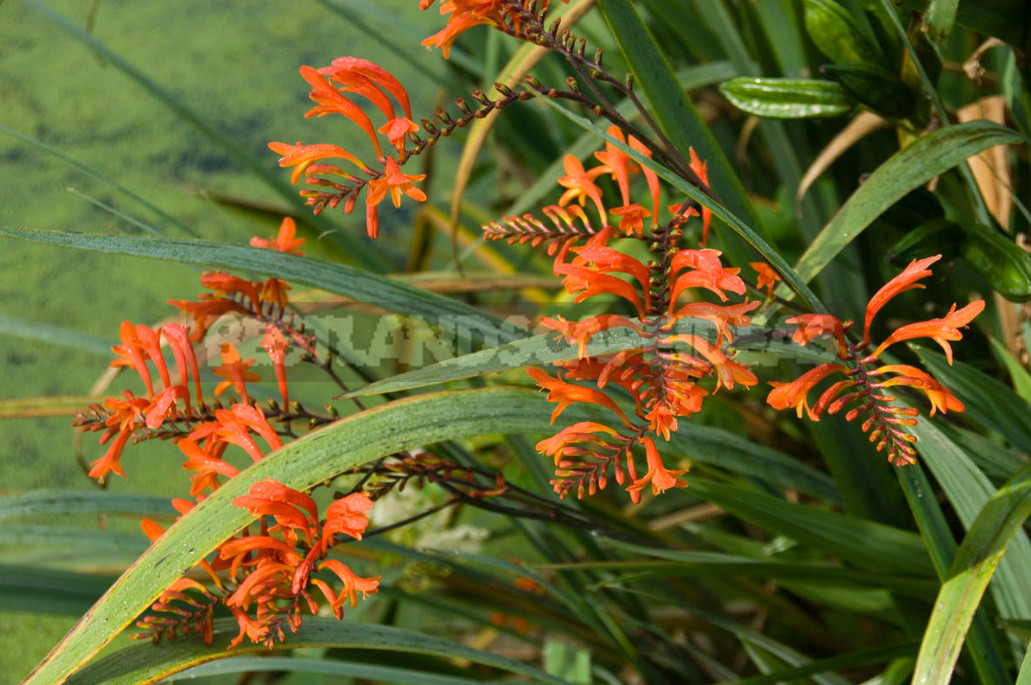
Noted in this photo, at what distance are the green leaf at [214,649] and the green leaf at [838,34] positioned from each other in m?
0.48

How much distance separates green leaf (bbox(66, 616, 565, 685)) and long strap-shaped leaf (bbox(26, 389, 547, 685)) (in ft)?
0.11

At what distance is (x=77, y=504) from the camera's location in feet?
2.04

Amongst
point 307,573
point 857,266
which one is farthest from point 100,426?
point 857,266

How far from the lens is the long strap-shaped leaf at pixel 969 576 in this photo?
451mm

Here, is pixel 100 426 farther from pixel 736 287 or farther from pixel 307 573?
pixel 736 287

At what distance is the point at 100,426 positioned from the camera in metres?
0.51

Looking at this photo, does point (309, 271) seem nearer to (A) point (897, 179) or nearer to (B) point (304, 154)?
(B) point (304, 154)

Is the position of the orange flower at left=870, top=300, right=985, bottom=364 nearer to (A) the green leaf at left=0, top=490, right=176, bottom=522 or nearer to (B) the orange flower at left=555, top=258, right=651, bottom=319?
(B) the orange flower at left=555, top=258, right=651, bottom=319

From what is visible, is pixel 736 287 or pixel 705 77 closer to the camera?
pixel 736 287

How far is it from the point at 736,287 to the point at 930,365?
0.87ft

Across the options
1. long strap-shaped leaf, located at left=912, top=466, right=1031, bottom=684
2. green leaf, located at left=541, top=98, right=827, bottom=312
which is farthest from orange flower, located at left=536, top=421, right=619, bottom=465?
long strap-shaped leaf, located at left=912, top=466, right=1031, bottom=684

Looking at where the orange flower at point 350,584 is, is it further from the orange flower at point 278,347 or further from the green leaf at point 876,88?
the green leaf at point 876,88

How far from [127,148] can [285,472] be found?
1.58 meters

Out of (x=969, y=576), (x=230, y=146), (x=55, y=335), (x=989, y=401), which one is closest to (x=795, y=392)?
(x=969, y=576)
